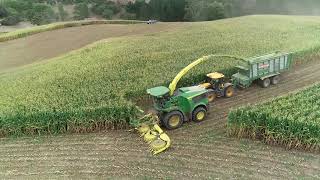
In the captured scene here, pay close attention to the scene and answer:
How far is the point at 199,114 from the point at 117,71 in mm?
6556

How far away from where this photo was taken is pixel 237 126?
15.9 meters

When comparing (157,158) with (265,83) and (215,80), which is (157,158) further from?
(265,83)

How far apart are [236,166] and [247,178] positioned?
80cm

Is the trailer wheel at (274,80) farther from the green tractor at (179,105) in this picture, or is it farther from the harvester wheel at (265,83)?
the green tractor at (179,105)

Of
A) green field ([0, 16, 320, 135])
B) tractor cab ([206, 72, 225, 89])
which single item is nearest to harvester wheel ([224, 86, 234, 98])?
tractor cab ([206, 72, 225, 89])

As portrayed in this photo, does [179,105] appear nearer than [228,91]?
Yes

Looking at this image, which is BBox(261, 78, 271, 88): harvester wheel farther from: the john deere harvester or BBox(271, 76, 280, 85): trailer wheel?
BBox(271, 76, 280, 85): trailer wheel

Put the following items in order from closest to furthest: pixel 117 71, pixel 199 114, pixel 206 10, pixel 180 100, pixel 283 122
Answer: pixel 283 122
pixel 180 100
pixel 199 114
pixel 117 71
pixel 206 10

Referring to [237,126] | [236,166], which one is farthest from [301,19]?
[236,166]

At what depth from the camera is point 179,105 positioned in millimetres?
16719

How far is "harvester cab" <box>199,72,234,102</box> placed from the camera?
62.7 feet

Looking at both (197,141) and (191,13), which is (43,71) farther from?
(191,13)

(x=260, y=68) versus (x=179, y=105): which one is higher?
(x=260, y=68)

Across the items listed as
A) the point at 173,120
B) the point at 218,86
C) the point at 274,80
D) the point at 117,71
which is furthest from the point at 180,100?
the point at 274,80
